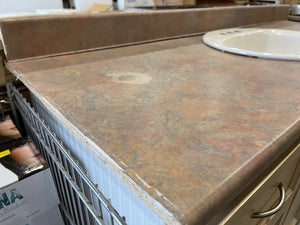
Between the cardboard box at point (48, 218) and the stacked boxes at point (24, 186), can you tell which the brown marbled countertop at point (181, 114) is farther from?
the cardboard box at point (48, 218)

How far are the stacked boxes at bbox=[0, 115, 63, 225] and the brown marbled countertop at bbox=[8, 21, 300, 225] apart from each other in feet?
0.68

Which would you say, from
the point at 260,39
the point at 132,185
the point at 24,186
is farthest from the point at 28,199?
the point at 260,39

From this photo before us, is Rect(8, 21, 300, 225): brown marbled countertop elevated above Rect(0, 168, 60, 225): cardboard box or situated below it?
above

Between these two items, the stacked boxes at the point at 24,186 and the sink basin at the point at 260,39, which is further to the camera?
the sink basin at the point at 260,39

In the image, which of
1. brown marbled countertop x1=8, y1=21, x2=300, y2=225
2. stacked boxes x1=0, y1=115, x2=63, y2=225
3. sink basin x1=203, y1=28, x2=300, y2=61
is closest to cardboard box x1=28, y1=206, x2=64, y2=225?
stacked boxes x1=0, y1=115, x2=63, y2=225

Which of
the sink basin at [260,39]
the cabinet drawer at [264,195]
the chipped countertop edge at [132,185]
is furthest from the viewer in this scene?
the sink basin at [260,39]

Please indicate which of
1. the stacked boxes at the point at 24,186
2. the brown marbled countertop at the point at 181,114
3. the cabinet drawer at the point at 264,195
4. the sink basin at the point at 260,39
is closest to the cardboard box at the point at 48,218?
the stacked boxes at the point at 24,186

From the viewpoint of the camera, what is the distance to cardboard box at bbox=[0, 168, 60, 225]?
506mm

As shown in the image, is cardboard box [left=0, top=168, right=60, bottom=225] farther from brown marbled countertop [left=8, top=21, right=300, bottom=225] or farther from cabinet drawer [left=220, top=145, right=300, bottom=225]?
cabinet drawer [left=220, top=145, right=300, bottom=225]

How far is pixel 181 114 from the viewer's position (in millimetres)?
341

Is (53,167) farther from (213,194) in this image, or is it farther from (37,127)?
(213,194)

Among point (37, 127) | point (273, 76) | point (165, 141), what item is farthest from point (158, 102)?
point (37, 127)

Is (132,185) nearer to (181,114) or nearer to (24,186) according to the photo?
(181,114)

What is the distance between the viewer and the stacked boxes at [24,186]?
1.66 ft
